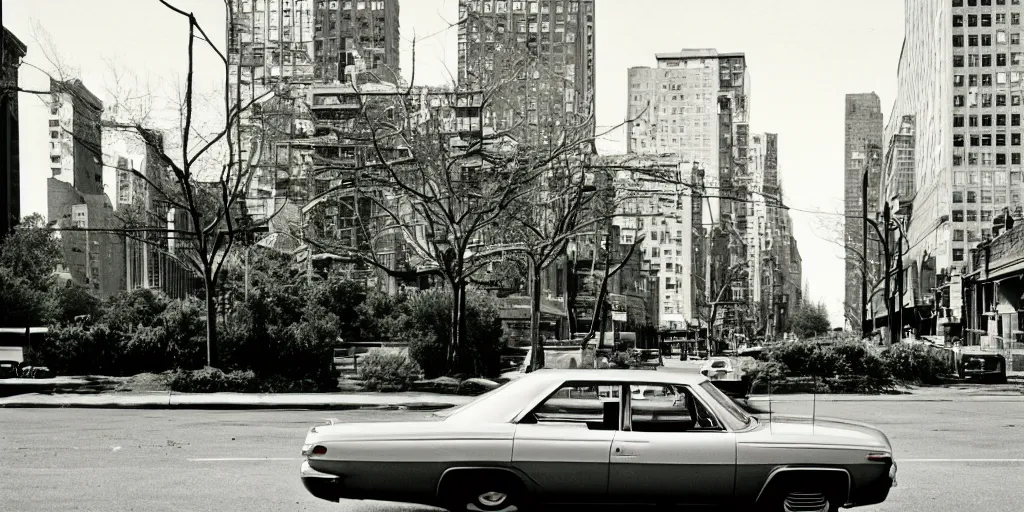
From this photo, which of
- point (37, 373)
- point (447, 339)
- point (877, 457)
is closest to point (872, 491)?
point (877, 457)

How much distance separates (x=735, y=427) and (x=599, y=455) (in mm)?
1134

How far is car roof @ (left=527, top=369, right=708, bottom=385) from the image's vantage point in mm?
8469

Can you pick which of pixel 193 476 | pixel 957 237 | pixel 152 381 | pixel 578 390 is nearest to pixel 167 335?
pixel 152 381

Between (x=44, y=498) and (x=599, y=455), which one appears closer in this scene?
(x=599, y=455)

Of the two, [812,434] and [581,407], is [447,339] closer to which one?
[581,407]

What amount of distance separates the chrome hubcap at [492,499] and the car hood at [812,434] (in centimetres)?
196

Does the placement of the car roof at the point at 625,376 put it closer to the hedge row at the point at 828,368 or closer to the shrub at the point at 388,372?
the shrub at the point at 388,372

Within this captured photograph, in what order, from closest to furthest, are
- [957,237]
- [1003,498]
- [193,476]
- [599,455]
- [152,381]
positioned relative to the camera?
[599,455], [1003,498], [193,476], [152,381], [957,237]

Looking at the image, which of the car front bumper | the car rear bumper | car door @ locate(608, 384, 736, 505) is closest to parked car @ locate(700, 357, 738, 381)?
the car rear bumper

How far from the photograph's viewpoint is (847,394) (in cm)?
2672

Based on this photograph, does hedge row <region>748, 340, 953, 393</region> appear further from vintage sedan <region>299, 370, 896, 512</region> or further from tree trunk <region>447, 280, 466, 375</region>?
vintage sedan <region>299, 370, 896, 512</region>

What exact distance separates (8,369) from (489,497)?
2307 cm

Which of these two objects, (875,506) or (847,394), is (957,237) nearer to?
(847,394)

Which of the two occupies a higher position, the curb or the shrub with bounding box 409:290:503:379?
the shrub with bounding box 409:290:503:379
